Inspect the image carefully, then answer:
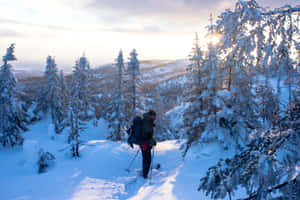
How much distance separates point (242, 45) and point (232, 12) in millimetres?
575

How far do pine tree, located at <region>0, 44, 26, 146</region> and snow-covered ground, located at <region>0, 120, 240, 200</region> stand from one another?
46.6 ft

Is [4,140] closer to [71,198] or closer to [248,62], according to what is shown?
[71,198]

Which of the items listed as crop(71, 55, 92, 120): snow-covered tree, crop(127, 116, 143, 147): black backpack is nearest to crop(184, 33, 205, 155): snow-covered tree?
crop(127, 116, 143, 147): black backpack

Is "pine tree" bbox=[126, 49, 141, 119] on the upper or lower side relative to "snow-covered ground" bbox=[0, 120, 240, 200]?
upper

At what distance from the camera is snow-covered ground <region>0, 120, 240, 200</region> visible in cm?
625

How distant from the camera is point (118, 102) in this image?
2389cm

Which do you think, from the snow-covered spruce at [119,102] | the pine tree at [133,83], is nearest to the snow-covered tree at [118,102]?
the snow-covered spruce at [119,102]

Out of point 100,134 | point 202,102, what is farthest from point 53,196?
point 100,134

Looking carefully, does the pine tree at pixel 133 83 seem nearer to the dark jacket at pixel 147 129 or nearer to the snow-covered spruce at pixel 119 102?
the snow-covered spruce at pixel 119 102

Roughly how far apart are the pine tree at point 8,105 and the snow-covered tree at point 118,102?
40.1 feet

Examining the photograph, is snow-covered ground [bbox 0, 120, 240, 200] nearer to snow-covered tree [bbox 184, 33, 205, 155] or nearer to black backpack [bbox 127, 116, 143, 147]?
snow-covered tree [bbox 184, 33, 205, 155]

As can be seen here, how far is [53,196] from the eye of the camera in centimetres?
644

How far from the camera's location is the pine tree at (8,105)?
2122cm

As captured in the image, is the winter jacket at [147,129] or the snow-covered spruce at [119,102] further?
the snow-covered spruce at [119,102]
